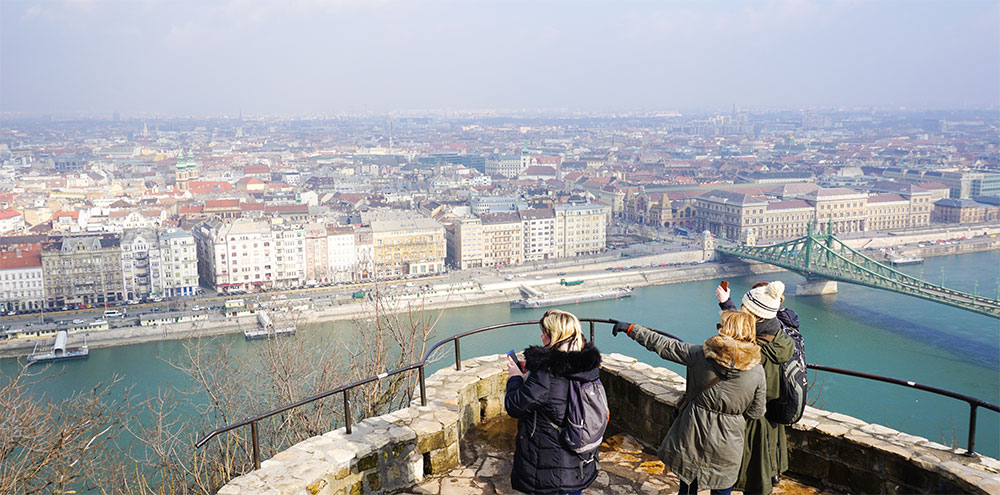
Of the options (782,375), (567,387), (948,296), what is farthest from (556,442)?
(948,296)

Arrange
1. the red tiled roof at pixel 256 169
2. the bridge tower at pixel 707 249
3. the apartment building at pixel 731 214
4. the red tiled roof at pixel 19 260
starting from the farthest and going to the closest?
the red tiled roof at pixel 256 169, the apartment building at pixel 731 214, the bridge tower at pixel 707 249, the red tiled roof at pixel 19 260

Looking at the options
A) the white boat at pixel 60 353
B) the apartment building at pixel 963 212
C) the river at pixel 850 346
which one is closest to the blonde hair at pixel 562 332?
the river at pixel 850 346

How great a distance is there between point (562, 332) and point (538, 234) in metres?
15.8

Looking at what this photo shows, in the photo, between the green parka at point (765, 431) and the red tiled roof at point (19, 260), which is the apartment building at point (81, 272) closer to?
the red tiled roof at point (19, 260)

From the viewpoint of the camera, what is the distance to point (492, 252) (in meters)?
16.2

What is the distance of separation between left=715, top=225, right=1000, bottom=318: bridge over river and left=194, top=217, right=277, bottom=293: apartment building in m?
8.61

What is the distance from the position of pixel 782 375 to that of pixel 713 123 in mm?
62773

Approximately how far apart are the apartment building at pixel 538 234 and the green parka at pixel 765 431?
1535 centimetres

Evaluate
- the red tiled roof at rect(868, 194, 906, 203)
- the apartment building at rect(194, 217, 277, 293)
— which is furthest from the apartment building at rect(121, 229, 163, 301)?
the red tiled roof at rect(868, 194, 906, 203)

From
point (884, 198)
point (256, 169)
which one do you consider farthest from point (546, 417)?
point (256, 169)

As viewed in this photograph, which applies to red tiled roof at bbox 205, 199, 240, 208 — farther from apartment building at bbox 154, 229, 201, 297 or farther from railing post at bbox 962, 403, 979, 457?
railing post at bbox 962, 403, 979, 457

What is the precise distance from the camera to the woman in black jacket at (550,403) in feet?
3.35

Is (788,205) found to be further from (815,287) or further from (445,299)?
(445,299)

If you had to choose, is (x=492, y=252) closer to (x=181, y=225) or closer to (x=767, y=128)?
(x=181, y=225)
